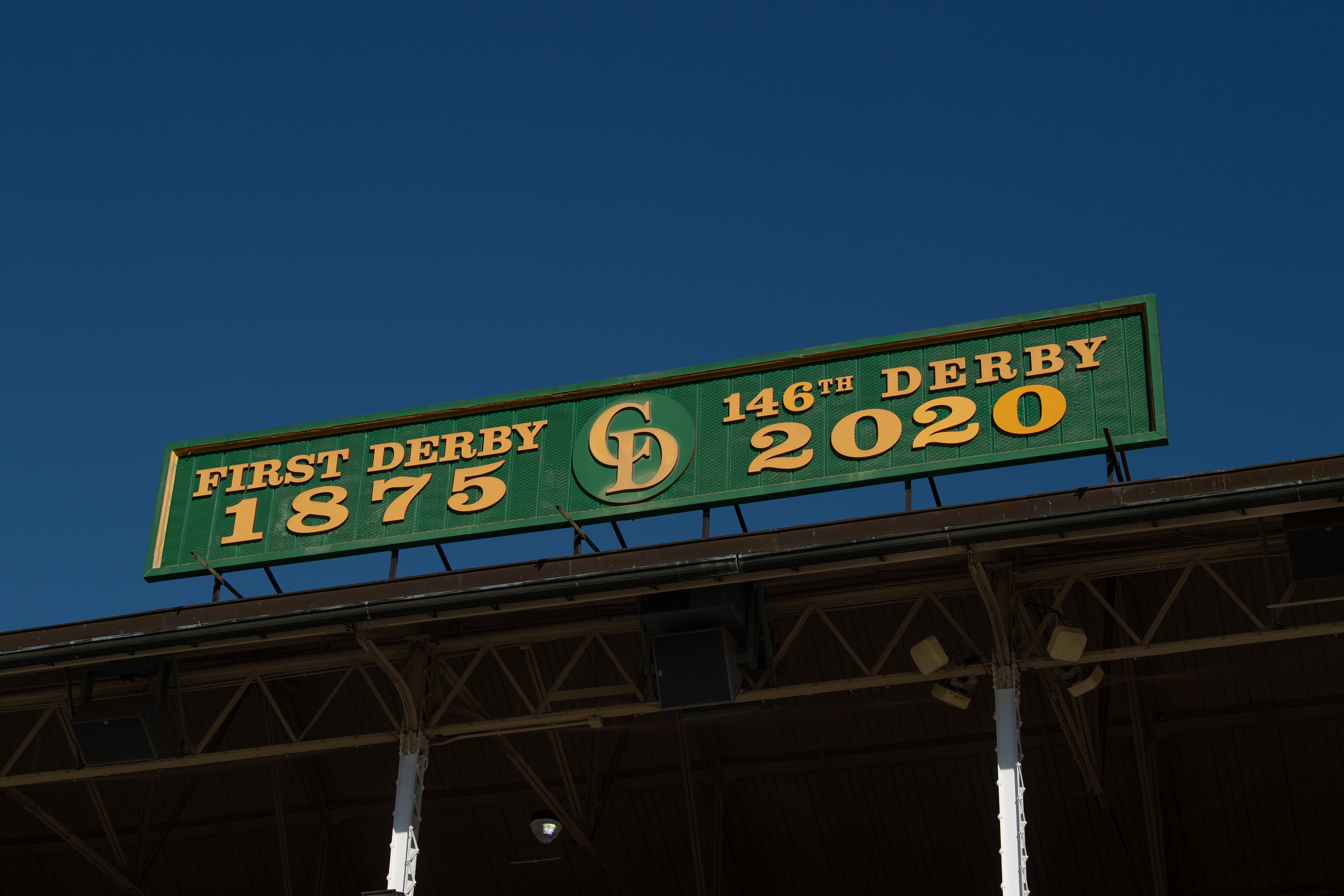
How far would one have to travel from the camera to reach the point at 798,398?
60.6 feet

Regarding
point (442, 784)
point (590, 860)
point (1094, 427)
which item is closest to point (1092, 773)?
point (1094, 427)

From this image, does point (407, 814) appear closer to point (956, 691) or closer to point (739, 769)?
point (956, 691)

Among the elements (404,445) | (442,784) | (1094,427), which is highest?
(404,445)

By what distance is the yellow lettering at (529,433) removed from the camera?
63.1 feet

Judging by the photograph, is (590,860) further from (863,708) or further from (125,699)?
(125,699)

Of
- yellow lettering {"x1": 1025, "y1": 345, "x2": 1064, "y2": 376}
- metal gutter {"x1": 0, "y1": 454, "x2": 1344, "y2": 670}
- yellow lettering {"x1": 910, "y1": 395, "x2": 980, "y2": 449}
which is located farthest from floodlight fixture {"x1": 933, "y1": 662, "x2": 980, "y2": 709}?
yellow lettering {"x1": 1025, "y1": 345, "x2": 1064, "y2": 376}

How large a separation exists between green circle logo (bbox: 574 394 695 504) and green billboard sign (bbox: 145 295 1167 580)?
2cm

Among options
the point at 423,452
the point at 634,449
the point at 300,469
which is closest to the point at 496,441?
the point at 423,452

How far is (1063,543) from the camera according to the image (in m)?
16.5

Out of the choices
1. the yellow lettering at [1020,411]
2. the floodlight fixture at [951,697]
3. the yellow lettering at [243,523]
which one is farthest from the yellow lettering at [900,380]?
the yellow lettering at [243,523]

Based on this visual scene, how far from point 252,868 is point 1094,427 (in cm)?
1425

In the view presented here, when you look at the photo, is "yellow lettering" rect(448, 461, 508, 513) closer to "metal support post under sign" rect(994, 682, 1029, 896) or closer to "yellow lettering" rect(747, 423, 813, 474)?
"yellow lettering" rect(747, 423, 813, 474)

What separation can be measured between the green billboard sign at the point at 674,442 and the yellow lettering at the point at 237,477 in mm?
23

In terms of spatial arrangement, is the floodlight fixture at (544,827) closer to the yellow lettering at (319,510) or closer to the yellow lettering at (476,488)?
the yellow lettering at (476,488)
